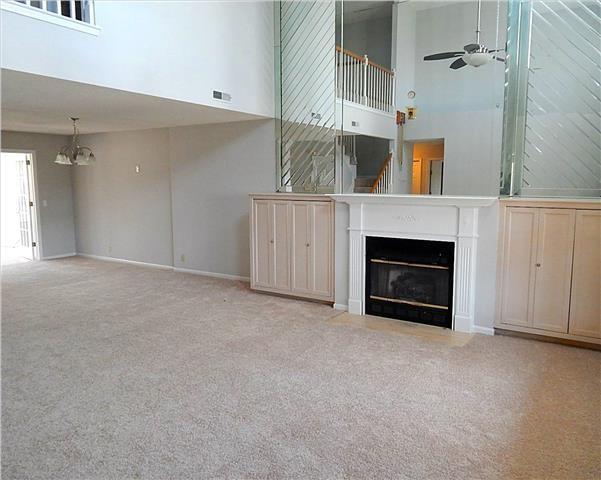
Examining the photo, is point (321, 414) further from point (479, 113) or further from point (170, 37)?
point (479, 113)

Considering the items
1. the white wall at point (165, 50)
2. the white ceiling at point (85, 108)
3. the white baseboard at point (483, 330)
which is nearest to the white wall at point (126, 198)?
the white ceiling at point (85, 108)

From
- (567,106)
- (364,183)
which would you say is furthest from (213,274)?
(567,106)

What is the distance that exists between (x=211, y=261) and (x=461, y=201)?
4100mm

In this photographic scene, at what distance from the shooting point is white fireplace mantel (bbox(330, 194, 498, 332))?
14.8ft

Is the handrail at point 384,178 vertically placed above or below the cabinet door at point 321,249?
above

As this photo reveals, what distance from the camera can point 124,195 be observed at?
329 inches

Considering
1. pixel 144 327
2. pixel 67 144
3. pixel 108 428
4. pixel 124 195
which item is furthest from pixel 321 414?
pixel 67 144

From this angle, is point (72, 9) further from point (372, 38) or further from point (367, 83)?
point (372, 38)

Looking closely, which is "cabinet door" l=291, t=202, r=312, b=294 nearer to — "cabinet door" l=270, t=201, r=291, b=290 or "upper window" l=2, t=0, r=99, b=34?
"cabinet door" l=270, t=201, r=291, b=290

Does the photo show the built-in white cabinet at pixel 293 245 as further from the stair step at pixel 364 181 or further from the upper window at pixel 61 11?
the upper window at pixel 61 11

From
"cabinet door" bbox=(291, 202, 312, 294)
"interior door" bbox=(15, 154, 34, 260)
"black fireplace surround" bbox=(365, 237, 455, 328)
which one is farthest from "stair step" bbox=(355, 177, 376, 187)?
"interior door" bbox=(15, 154, 34, 260)

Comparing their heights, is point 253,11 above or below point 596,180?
above

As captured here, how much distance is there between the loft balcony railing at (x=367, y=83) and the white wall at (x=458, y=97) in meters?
0.16

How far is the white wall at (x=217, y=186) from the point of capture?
6.46 metres
